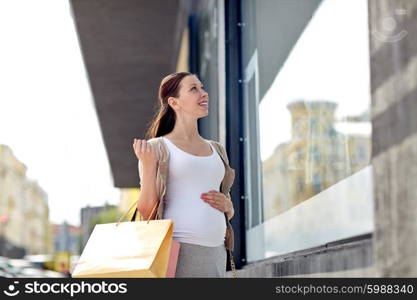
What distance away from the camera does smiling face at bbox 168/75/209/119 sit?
3920mm

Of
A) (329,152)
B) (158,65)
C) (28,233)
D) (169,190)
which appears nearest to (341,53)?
(329,152)

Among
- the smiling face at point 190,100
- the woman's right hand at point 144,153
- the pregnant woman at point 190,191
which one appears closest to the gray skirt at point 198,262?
the pregnant woman at point 190,191

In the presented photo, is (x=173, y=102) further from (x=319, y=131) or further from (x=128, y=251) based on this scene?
(x=128, y=251)

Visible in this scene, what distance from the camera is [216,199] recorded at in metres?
3.67

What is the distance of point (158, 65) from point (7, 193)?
61787 millimetres

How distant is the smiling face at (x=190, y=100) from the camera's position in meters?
3.92

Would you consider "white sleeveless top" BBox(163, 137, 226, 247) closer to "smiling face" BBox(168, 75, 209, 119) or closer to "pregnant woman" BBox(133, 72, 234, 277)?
"pregnant woman" BBox(133, 72, 234, 277)

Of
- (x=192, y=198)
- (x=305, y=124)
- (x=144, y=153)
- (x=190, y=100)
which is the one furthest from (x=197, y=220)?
(x=305, y=124)

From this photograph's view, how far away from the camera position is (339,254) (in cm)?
326

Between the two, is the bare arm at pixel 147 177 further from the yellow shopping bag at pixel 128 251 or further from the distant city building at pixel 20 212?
the distant city building at pixel 20 212

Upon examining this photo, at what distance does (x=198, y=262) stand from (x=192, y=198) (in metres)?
0.28

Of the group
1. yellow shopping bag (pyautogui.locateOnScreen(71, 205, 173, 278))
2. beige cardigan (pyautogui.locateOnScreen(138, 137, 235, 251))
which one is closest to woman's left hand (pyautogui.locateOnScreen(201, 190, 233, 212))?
beige cardigan (pyautogui.locateOnScreen(138, 137, 235, 251))

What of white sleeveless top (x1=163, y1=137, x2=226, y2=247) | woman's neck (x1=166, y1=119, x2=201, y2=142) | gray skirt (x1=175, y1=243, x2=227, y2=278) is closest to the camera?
gray skirt (x1=175, y1=243, x2=227, y2=278)

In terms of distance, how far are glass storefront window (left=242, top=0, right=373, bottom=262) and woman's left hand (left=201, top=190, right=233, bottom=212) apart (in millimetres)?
506
